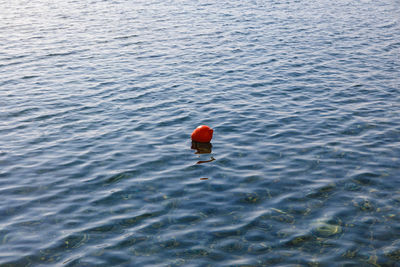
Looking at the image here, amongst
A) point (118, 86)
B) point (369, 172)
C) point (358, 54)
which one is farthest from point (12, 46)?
point (369, 172)

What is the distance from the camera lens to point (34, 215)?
9.85m

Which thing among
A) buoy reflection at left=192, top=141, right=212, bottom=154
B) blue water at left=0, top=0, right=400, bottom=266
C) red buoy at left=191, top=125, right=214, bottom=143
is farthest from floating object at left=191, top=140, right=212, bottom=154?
blue water at left=0, top=0, right=400, bottom=266

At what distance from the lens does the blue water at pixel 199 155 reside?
887 cm

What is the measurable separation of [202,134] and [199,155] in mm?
746

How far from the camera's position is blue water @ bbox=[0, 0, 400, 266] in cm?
887

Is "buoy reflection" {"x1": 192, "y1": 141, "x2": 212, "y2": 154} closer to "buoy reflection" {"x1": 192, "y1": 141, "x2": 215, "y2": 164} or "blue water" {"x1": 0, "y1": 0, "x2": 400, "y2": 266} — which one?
"buoy reflection" {"x1": 192, "y1": 141, "x2": 215, "y2": 164}

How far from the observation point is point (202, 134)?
13.1 m

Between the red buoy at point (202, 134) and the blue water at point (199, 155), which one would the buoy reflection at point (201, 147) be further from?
the blue water at point (199, 155)

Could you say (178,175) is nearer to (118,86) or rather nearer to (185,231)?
(185,231)

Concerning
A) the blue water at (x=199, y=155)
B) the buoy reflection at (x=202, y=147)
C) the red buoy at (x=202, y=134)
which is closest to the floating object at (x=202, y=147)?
the buoy reflection at (x=202, y=147)

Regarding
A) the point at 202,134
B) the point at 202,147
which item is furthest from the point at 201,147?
the point at 202,134

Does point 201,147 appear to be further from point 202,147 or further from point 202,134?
point 202,134

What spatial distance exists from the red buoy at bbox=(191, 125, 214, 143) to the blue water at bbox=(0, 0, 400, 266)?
0.48 metres

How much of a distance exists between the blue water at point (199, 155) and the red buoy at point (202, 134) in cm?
48
